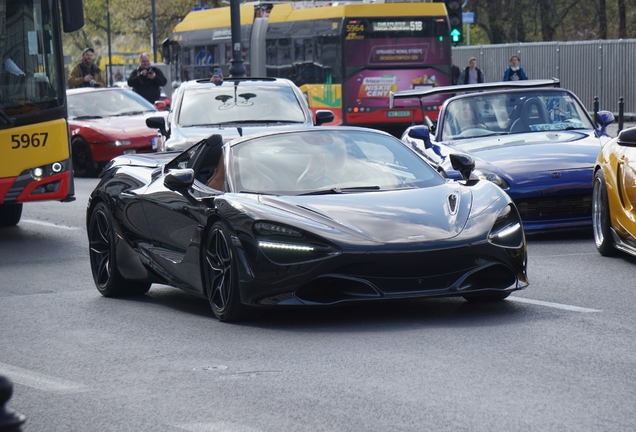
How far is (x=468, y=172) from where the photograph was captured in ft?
28.3

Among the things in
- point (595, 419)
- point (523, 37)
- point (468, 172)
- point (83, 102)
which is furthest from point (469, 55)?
point (595, 419)

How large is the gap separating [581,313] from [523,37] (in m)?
50.9

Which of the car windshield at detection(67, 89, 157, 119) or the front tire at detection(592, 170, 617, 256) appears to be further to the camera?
the car windshield at detection(67, 89, 157, 119)

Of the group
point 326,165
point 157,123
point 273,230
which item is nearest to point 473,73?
point 157,123

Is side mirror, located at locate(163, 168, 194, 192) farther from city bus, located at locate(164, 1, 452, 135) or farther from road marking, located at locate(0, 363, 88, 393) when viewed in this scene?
city bus, located at locate(164, 1, 452, 135)

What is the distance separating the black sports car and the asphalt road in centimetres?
23

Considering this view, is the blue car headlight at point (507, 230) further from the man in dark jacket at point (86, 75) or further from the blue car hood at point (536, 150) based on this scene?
the man in dark jacket at point (86, 75)

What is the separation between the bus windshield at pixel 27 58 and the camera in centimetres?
1361

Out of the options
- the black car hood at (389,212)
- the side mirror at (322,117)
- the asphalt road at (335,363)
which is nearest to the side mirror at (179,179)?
the black car hood at (389,212)

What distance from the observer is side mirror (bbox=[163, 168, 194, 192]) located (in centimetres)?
834

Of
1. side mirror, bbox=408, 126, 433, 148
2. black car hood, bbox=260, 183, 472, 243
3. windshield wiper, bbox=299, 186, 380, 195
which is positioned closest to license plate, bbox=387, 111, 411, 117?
side mirror, bbox=408, 126, 433, 148

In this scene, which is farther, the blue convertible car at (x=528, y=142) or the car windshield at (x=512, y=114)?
the car windshield at (x=512, y=114)

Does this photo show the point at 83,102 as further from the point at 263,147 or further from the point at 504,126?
the point at 263,147

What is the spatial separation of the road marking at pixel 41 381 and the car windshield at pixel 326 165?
213 centimetres
